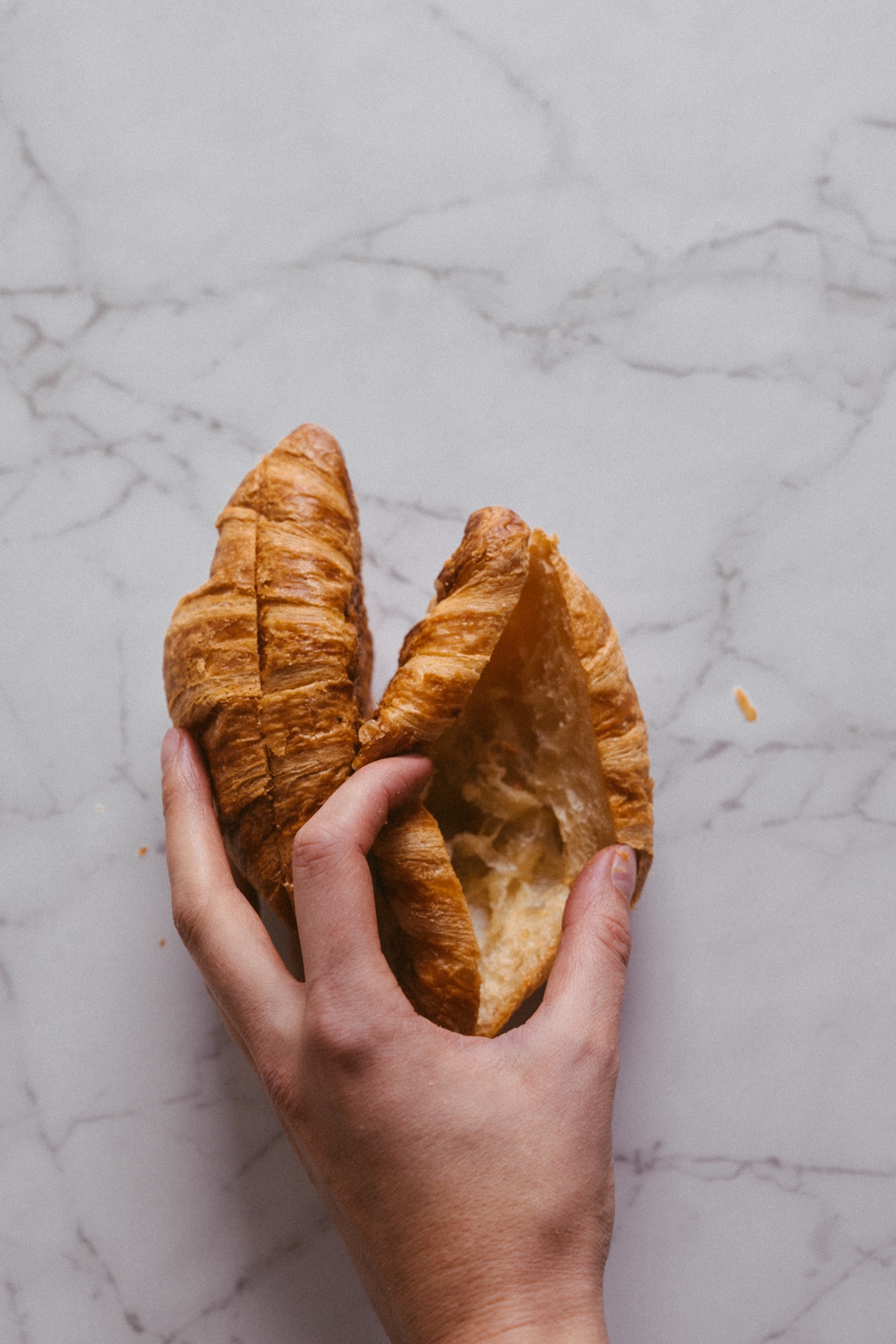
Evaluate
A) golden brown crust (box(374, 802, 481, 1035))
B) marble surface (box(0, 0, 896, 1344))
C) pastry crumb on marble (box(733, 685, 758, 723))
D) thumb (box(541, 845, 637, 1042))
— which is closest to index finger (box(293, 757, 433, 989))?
golden brown crust (box(374, 802, 481, 1035))

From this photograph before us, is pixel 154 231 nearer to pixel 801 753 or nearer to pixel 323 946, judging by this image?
pixel 323 946

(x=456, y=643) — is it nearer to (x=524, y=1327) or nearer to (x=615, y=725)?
(x=615, y=725)

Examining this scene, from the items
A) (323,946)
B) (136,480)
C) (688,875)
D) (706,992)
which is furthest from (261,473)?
(706,992)

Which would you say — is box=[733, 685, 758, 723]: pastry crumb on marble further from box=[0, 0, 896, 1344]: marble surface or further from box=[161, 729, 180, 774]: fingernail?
box=[161, 729, 180, 774]: fingernail

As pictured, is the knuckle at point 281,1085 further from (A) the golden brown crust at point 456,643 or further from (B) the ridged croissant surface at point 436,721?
(A) the golden brown crust at point 456,643

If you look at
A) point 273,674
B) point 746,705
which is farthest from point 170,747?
point 746,705

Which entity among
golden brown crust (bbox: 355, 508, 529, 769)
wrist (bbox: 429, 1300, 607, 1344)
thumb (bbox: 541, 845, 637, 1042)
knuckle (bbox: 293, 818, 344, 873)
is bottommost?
wrist (bbox: 429, 1300, 607, 1344)
